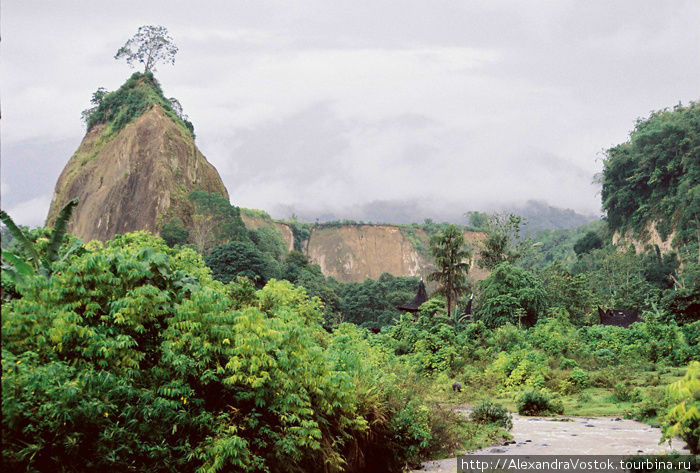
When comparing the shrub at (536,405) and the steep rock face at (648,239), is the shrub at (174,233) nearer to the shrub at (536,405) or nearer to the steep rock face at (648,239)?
the steep rock face at (648,239)

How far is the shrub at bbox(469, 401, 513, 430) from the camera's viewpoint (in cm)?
1115

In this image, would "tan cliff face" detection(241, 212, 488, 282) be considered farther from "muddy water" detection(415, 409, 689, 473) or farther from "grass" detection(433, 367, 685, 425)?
"muddy water" detection(415, 409, 689, 473)

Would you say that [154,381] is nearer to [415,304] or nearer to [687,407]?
[687,407]

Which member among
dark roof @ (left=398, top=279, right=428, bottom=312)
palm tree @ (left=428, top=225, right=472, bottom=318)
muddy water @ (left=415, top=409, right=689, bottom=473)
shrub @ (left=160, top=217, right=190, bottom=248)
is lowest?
muddy water @ (left=415, top=409, right=689, bottom=473)

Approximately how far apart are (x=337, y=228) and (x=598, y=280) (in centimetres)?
5059

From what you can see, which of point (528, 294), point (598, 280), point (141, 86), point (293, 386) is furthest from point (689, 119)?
point (293, 386)

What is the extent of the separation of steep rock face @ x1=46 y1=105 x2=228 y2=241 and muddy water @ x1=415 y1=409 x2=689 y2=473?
4033 cm

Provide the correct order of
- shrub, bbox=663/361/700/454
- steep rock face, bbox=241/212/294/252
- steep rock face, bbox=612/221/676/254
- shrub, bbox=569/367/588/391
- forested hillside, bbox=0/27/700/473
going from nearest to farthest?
shrub, bbox=663/361/700/454 → forested hillside, bbox=0/27/700/473 → shrub, bbox=569/367/588/391 → steep rock face, bbox=612/221/676/254 → steep rock face, bbox=241/212/294/252

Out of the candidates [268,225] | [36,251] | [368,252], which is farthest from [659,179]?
[36,251]

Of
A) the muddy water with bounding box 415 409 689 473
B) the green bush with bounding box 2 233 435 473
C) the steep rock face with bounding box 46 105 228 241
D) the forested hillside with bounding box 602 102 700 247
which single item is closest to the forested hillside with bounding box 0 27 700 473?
the green bush with bounding box 2 233 435 473

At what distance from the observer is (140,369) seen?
6.07 meters

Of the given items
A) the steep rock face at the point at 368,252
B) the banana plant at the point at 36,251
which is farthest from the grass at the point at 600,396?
the steep rock face at the point at 368,252

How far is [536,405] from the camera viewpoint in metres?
13.1

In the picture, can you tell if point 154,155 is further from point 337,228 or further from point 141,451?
point 141,451
